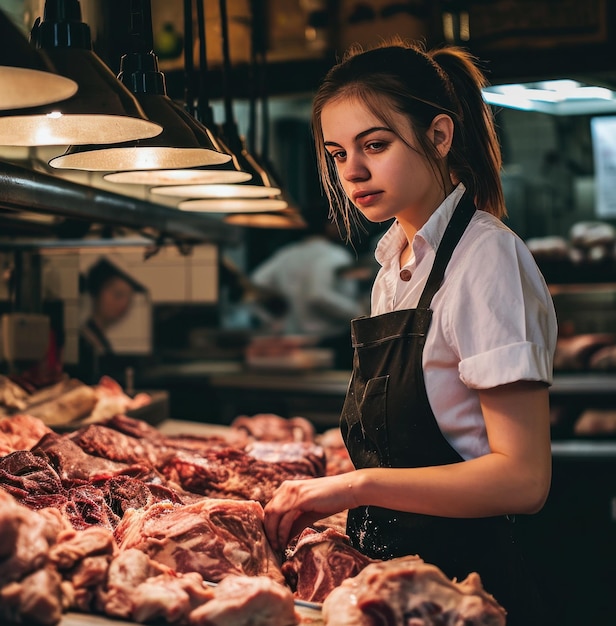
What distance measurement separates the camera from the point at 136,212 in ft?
11.2

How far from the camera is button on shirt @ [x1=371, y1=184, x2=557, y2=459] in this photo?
1792 millimetres

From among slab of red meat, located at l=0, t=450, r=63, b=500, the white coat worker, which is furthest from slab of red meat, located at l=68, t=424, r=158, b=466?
the white coat worker

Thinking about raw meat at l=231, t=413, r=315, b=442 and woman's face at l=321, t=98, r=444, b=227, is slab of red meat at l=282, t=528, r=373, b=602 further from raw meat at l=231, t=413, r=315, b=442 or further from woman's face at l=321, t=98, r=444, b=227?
raw meat at l=231, t=413, r=315, b=442

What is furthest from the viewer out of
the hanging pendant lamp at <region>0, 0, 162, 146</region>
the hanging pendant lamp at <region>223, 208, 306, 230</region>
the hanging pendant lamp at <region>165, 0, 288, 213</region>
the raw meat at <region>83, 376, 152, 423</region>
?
the hanging pendant lamp at <region>223, 208, 306, 230</region>

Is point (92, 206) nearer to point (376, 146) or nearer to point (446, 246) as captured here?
point (376, 146)

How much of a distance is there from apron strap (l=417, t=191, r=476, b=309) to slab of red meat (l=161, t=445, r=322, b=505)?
804 millimetres

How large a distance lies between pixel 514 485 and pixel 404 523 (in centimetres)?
35

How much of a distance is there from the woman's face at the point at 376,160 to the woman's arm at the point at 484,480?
1.74 ft

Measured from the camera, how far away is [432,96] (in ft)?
6.92

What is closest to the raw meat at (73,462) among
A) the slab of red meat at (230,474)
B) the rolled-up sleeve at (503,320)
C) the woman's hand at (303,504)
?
the slab of red meat at (230,474)

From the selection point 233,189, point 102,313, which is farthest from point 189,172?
point 102,313

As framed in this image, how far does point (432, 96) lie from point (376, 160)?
0.23m

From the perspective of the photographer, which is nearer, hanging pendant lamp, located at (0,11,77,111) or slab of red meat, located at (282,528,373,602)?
hanging pendant lamp, located at (0,11,77,111)

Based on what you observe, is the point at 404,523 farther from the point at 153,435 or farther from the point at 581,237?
the point at 581,237
